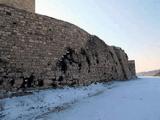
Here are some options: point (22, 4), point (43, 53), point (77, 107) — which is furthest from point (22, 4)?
point (77, 107)

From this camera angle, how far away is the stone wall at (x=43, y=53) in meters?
9.80

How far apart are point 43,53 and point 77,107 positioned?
332 cm

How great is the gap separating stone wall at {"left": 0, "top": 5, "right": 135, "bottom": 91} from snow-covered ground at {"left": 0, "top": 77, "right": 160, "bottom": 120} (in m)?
0.80

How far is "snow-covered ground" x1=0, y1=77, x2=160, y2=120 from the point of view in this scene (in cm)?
778

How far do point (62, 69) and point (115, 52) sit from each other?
884 centimetres

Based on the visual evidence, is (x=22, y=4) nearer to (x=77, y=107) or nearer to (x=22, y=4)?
(x=22, y=4)

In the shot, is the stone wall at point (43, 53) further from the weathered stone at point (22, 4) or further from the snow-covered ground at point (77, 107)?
the weathered stone at point (22, 4)

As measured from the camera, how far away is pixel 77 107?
9.25 m

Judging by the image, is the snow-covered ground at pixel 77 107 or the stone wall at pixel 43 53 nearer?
the snow-covered ground at pixel 77 107

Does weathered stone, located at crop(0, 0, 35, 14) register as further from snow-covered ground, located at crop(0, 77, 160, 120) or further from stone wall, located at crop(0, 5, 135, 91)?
snow-covered ground, located at crop(0, 77, 160, 120)

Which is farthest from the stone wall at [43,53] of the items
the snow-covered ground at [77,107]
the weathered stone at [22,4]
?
the weathered stone at [22,4]

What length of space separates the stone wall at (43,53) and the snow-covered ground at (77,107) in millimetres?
796

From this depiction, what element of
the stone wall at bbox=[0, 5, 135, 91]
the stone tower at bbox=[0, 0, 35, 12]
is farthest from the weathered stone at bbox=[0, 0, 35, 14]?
the stone wall at bbox=[0, 5, 135, 91]

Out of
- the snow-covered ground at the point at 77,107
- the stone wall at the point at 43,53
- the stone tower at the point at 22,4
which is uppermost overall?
the stone tower at the point at 22,4
